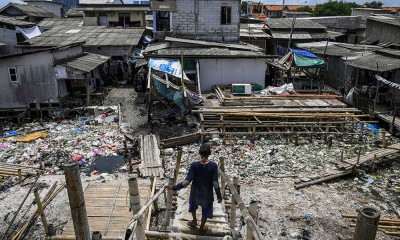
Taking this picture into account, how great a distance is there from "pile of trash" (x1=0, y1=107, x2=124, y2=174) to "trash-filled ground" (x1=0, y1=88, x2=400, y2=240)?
38 mm

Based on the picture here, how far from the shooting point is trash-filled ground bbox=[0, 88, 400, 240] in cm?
896

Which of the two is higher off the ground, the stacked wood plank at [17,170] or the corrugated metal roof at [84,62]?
the corrugated metal roof at [84,62]

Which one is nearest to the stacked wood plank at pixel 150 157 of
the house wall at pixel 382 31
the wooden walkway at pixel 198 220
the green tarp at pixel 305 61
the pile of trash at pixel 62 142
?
the pile of trash at pixel 62 142

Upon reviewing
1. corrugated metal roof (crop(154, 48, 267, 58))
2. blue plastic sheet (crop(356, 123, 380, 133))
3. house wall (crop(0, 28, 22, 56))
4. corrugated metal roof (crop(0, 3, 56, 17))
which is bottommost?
blue plastic sheet (crop(356, 123, 380, 133))

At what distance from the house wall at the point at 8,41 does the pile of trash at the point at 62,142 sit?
5.80m

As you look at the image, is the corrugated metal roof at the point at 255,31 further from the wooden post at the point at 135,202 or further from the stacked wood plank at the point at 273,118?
the wooden post at the point at 135,202

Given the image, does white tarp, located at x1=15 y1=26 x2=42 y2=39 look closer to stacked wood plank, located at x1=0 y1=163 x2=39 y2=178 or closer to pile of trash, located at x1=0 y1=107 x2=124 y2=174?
pile of trash, located at x1=0 y1=107 x2=124 y2=174

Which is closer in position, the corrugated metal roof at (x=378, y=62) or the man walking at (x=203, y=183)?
the man walking at (x=203, y=183)

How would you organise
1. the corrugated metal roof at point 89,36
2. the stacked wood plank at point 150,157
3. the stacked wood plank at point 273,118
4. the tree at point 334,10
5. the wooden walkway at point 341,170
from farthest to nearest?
the tree at point 334,10 → the corrugated metal roof at point 89,36 → the stacked wood plank at point 273,118 → the stacked wood plank at point 150,157 → the wooden walkway at point 341,170

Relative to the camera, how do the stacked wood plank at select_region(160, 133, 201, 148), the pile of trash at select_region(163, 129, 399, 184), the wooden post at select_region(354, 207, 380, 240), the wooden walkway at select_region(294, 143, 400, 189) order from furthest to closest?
the stacked wood plank at select_region(160, 133, 201, 148) < the pile of trash at select_region(163, 129, 399, 184) < the wooden walkway at select_region(294, 143, 400, 189) < the wooden post at select_region(354, 207, 380, 240)

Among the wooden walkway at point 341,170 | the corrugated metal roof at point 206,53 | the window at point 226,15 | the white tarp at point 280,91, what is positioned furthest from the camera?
the window at point 226,15

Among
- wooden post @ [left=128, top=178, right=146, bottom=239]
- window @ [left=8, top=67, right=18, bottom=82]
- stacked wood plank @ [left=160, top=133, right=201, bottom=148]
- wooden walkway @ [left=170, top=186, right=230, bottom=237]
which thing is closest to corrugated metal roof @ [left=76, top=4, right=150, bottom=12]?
window @ [left=8, top=67, right=18, bottom=82]

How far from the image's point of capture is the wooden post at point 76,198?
3.44 meters

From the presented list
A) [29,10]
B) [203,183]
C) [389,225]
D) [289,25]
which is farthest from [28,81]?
[289,25]
